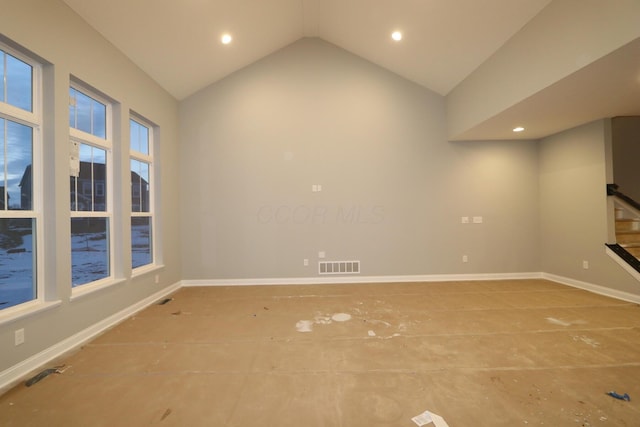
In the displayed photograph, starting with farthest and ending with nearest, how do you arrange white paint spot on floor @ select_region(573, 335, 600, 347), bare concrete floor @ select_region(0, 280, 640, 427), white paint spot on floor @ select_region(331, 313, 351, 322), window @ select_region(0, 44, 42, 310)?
white paint spot on floor @ select_region(331, 313, 351, 322), white paint spot on floor @ select_region(573, 335, 600, 347), window @ select_region(0, 44, 42, 310), bare concrete floor @ select_region(0, 280, 640, 427)

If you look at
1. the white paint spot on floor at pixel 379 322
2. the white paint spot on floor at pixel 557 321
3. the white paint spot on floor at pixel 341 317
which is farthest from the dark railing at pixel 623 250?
the white paint spot on floor at pixel 341 317

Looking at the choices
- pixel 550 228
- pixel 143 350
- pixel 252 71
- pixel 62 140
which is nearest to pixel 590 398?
pixel 143 350

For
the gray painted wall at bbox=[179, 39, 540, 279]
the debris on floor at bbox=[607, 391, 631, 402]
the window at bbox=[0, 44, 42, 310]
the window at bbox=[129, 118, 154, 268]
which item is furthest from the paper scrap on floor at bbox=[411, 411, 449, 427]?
the window at bbox=[129, 118, 154, 268]

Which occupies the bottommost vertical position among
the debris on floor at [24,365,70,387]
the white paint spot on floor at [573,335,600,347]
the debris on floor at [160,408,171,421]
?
the white paint spot on floor at [573,335,600,347]

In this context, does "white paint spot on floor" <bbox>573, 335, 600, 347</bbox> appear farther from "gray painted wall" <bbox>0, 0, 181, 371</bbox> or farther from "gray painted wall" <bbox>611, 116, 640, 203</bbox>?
"gray painted wall" <bbox>0, 0, 181, 371</bbox>

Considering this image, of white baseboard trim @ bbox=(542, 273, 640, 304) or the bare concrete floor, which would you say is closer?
the bare concrete floor

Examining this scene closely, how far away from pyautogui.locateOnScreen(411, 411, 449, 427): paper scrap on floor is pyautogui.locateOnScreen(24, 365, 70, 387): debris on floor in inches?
110

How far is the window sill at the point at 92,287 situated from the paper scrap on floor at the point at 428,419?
10.6 ft

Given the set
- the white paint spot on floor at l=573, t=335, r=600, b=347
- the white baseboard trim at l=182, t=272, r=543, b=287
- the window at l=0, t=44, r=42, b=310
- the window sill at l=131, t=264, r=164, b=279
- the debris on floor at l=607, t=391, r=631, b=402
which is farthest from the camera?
the white baseboard trim at l=182, t=272, r=543, b=287

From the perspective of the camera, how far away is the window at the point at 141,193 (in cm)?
399

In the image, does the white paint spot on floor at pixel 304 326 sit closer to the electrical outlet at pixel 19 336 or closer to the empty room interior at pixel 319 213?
the empty room interior at pixel 319 213

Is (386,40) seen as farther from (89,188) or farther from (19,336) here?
(19,336)

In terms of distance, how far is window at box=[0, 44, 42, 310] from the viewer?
2.28 metres

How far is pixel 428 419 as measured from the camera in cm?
172
